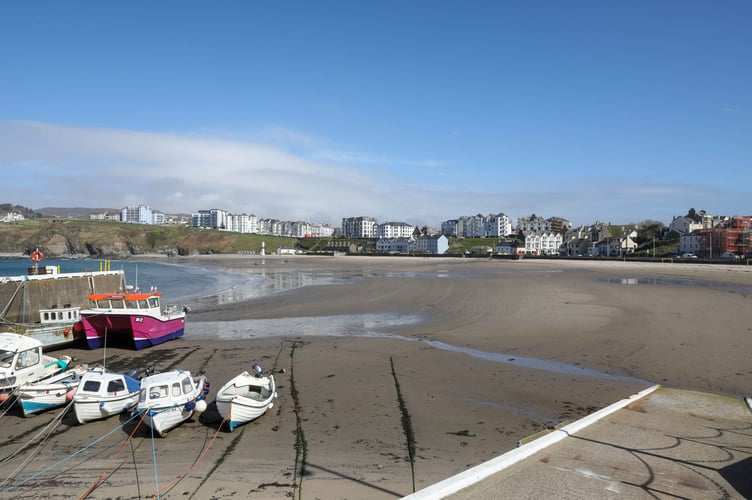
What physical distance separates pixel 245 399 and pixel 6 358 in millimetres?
8403

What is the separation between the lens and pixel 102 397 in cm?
1114

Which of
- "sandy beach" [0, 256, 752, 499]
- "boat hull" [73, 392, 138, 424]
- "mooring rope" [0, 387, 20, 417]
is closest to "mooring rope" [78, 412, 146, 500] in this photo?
"sandy beach" [0, 256, 752, 499]

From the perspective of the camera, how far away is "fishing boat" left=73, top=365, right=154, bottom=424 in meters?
11.0

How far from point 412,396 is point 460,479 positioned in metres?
6.56

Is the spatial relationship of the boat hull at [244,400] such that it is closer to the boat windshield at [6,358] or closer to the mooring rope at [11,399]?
the mooring rope at [11,399]

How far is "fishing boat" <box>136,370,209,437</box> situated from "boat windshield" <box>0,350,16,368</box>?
216 inches

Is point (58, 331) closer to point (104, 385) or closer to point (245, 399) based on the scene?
point (104, 385)

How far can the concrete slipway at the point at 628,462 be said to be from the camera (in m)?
6.14

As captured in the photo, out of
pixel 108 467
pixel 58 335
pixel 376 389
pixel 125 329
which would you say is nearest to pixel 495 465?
pixel 376 389

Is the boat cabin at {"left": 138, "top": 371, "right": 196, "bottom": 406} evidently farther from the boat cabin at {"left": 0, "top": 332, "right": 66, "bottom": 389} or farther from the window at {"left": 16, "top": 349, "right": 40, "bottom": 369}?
the window at {"left": 16, "top": 349, "right": 40, "bottom": 369}

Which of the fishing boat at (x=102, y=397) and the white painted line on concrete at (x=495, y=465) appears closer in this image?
the white painted line on concrete at (x=495, y=465)

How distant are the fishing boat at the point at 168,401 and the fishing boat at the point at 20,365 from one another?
15.0 feet

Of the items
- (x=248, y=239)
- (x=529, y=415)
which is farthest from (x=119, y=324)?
(x=248, y=239)

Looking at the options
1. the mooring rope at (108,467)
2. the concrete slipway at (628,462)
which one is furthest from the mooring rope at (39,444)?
the concrete slipway at (628,462)
